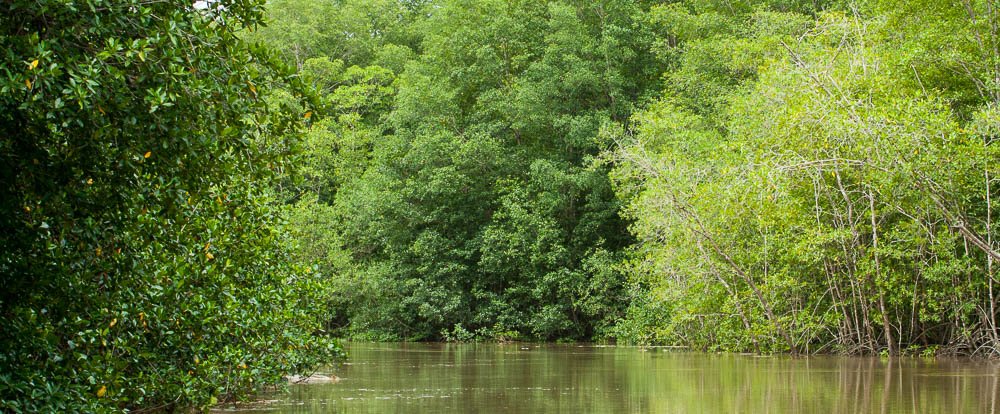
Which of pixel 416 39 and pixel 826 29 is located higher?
pixel 416 39

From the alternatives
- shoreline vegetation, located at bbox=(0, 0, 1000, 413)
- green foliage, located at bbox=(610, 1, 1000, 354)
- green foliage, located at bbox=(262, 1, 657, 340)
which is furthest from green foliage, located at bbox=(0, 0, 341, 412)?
green foliage, located at bbox=(262, 1, 657, 340)

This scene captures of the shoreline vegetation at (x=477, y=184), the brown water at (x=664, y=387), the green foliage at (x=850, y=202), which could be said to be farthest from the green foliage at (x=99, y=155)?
the green foliage at (x=850, y=202)

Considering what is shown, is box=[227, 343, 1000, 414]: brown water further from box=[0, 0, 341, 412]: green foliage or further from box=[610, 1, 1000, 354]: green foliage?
box=[0, 0, 341, 412]: green foliage

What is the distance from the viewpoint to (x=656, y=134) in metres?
29.6

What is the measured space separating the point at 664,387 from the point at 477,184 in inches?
956

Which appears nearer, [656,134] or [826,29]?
[826,29]

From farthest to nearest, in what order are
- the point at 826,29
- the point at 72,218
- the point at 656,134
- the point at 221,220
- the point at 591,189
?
the point at 591,189 → the point at 656,134 → the point at 826,29 → the point at 221,220 → the point at 72,218

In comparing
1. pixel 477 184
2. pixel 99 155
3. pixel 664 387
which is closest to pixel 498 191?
pixel 477 184

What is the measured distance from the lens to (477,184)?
37375mm

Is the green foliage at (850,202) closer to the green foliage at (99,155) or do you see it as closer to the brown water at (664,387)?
the brown water at (664,387)

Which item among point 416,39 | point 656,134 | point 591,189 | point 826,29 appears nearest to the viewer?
point 826,29

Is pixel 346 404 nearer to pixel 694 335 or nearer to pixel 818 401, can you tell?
pixel 818 401

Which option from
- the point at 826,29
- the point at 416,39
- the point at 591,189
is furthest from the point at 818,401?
the point at 416,39

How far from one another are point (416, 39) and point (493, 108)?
15942 mm
